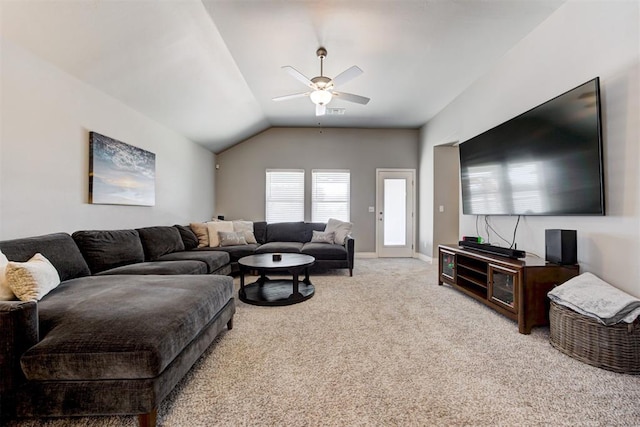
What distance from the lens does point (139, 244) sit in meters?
3.15

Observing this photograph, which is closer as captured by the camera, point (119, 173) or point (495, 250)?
point (495, 250)

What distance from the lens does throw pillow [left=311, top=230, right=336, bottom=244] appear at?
16.0 feet

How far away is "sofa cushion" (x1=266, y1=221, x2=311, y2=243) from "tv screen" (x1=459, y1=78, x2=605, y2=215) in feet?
9.92

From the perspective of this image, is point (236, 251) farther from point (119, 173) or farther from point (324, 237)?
point (119, 173)

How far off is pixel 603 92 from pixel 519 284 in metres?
1.74

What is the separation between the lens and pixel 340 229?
491 centimetres

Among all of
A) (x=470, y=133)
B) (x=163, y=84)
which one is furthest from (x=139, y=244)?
(x=470, y=133)

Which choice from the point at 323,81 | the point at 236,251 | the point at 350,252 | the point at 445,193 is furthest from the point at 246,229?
the point at 445,193

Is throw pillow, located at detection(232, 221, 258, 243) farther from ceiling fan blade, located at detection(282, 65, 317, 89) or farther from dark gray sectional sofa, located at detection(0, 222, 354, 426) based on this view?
ceiling fan blade, located at detection(282, 65, 317, 89)

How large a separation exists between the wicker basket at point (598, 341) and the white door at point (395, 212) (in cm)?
410

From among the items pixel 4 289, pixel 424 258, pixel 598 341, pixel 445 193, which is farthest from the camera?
pixel 424 258

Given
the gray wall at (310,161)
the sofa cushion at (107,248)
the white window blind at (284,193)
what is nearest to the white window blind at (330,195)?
the gray wall at (310,161)

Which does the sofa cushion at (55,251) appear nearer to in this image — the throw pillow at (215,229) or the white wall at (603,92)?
the throw pillow at (215,229)

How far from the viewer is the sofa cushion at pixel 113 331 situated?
3.96 feet
